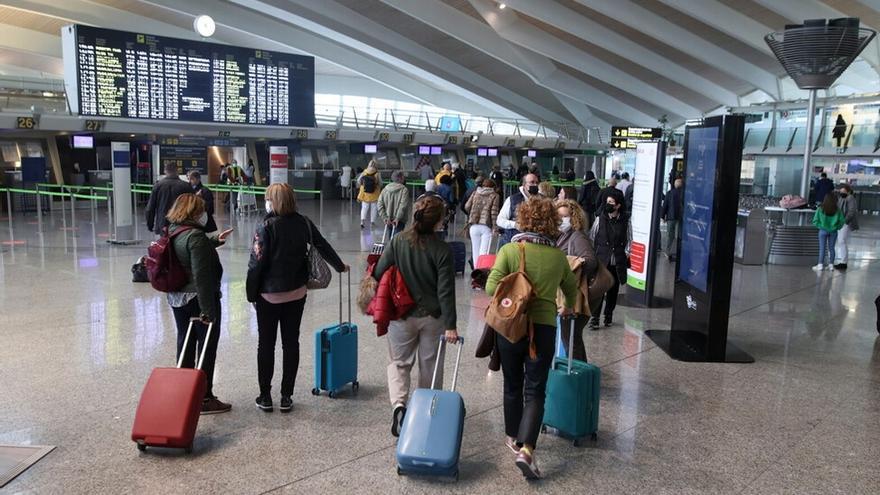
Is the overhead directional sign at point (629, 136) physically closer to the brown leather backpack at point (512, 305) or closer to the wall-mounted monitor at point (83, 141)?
the wall-mounted monitor at point (83, 141)

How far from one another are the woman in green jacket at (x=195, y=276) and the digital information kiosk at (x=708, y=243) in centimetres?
450

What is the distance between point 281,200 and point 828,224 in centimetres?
1176

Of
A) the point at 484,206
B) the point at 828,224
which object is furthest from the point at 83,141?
the point at 828,224

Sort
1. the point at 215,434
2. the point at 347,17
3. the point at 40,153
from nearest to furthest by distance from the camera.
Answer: the point at 215,434 → the point at 40,153 → the point at 347,17

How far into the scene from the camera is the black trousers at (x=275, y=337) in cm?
512

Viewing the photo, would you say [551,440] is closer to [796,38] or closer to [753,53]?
[796,38]

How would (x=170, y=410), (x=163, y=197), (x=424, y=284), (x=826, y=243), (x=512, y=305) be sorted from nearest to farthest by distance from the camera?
1. (x=512, y=305)
2. (x=170, y=410)
3. (x=424, y=284)
4. (x=163, y=197)
5. (x=826, y=243)

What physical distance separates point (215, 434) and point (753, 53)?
1333 inches

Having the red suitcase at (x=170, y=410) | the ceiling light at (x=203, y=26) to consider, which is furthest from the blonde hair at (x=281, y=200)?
the ceiling light at (x=203, y=26)

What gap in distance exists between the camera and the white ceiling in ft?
88.0

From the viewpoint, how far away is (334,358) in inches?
218

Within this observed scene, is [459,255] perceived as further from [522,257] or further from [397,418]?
[522,257]

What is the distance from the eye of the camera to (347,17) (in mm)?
31922

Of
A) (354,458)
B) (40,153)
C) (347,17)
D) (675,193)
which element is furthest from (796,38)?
(40,153)
